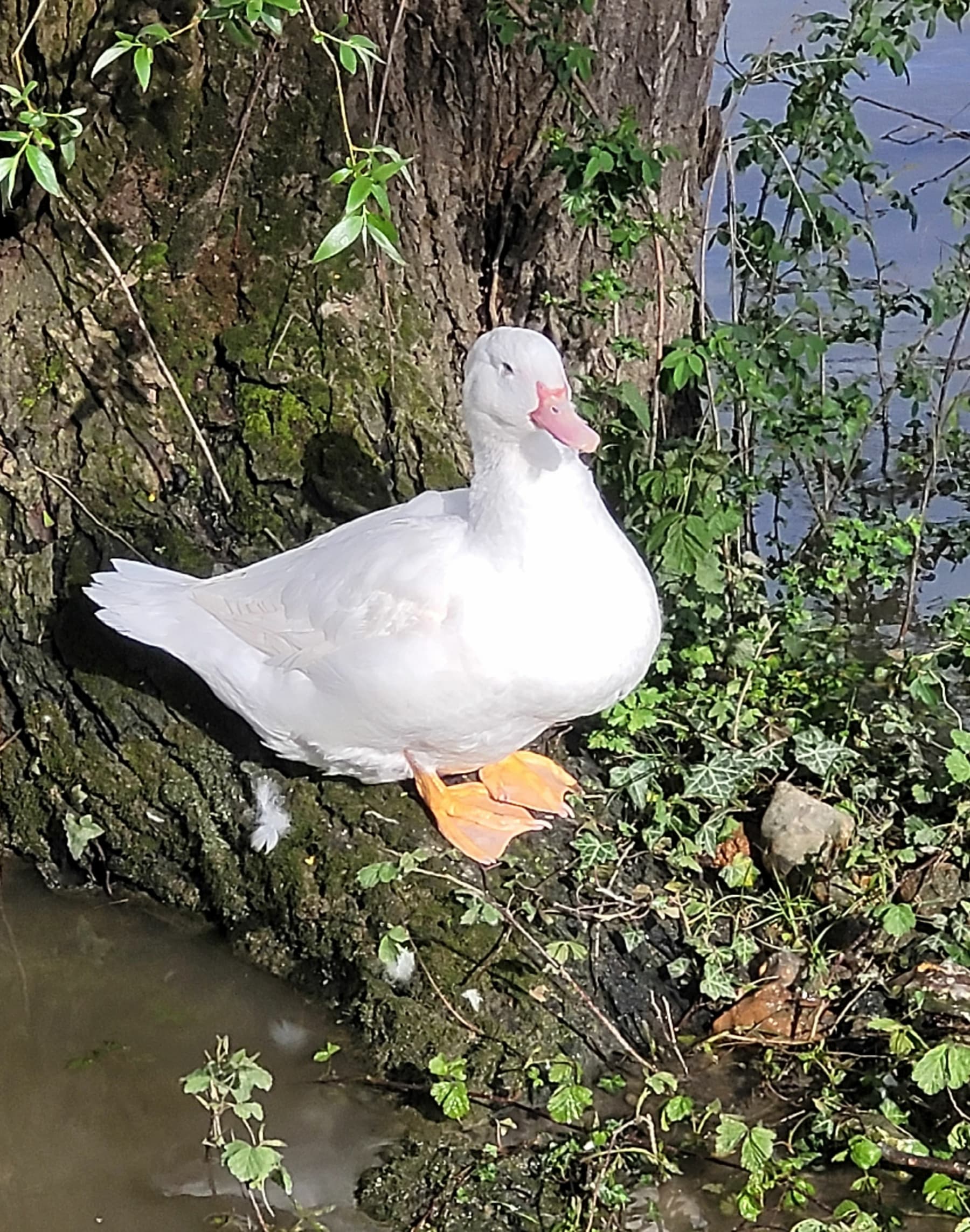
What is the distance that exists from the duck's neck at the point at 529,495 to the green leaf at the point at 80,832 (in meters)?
1.29

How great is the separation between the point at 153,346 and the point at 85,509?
421 millimetres

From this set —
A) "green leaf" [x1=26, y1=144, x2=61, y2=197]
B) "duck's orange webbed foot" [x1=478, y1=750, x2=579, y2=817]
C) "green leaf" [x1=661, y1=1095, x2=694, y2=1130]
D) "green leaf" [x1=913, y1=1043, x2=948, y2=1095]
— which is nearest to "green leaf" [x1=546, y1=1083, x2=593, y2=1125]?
"green leaf" [x1=661, y1=1095, x2=694, y2=1130]

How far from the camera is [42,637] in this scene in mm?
3543

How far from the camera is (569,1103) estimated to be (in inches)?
102

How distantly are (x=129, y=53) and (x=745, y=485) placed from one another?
5.71ft

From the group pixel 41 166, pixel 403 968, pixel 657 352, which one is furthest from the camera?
pixel 657 352

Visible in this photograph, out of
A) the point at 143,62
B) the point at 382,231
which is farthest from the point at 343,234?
the point at 143,62

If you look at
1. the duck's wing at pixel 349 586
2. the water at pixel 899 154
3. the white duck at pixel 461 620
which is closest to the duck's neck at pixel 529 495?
the white duck at pixel 461 620

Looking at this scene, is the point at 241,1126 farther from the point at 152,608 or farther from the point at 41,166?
the point at 41,166

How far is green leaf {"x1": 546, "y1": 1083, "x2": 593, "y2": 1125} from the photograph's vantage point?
8.45 feet

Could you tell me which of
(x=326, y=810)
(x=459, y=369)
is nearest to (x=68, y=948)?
(x=326, y=810)

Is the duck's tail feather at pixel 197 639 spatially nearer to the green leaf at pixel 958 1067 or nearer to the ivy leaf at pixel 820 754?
the ivy leaf at pixel 820 754

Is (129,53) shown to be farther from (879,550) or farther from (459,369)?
(879,550)

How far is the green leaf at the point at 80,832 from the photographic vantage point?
3.41m
